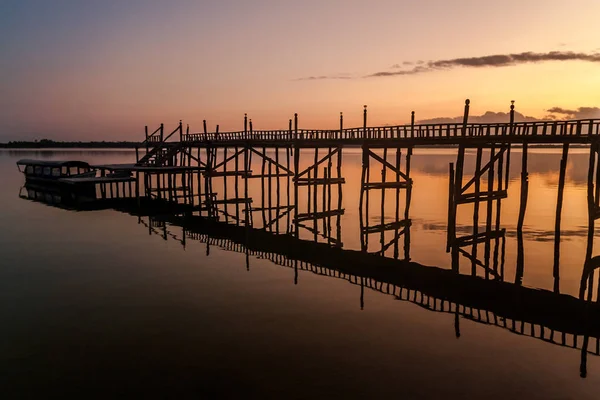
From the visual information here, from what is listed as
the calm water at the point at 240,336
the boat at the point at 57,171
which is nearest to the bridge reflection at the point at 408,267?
the calm water at the point at 240,336

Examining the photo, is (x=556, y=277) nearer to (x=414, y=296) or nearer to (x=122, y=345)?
(x=414, y=296)

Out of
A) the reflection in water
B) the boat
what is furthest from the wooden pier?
the boat

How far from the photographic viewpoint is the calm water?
10.7 m

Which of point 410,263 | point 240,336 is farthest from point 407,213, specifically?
point 240,336

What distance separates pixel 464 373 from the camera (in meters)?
11.3

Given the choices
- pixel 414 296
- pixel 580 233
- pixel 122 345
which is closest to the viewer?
pixel 122 345

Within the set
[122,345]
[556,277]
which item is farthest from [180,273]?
[556,277]

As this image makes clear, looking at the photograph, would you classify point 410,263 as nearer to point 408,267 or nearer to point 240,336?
point 408,267

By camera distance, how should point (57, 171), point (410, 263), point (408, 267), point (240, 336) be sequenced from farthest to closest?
point (57, 171) → point (410, 263) → point (408, 267) → point (240, 336)

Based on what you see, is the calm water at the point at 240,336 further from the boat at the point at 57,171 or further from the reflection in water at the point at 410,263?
the boat at the point at 57,171

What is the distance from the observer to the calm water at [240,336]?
10688 millimetres

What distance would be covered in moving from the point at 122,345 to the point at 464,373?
9.04 meters

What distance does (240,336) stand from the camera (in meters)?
13.5

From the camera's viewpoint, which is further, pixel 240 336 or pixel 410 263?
pixel 410 263
